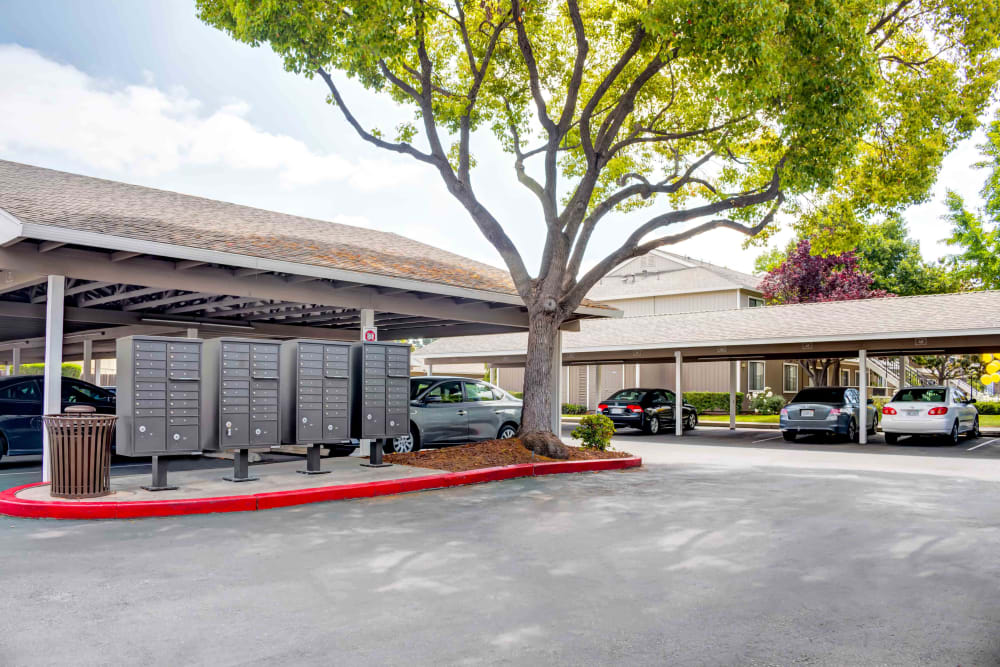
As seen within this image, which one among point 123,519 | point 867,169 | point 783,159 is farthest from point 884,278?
point 123,519

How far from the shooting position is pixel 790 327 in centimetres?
2277

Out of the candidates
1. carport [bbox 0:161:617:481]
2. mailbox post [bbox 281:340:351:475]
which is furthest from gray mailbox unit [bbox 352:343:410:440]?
carport [bbox 0:161:617:481]

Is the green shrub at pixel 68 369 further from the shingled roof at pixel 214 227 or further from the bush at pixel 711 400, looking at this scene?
the bush at pixel 711 400

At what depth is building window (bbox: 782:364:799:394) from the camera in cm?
4047

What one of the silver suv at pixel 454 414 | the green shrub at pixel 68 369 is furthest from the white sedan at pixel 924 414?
the green shrub at pixel 68 369

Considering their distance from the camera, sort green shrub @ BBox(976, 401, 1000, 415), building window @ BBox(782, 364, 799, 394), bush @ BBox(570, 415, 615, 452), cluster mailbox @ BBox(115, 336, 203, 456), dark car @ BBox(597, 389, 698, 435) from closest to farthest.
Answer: cluster mailbox @ BBox(115, 336, 203, 456) → bush @ BBox(570, 415, 615, 452) → dark car @ BBox(597, 389, 698, 435) → green shrub @ BBox(976, 401, 1000, 415) → building window @ BBox(782, 364, 799, 394)

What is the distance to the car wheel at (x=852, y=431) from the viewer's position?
868 inches

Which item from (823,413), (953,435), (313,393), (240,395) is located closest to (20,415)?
(240,395)

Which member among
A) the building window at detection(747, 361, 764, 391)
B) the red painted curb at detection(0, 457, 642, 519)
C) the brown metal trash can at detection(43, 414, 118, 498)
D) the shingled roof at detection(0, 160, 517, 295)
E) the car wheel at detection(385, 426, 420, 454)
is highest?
the shingled roof at detection(0, 160, 517, 295)

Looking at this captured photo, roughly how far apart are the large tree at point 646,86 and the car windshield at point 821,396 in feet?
23.4

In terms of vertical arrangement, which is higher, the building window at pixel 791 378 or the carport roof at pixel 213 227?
the carport roof at pixel 213 227

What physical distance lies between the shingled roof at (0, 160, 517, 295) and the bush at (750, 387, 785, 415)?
2286cm

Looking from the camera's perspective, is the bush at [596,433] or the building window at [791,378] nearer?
the bush at [596,433]

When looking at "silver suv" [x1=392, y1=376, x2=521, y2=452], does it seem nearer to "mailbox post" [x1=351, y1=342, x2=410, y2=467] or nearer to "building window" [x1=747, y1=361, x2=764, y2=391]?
"mailbox post" [x1=351, y1=342, x2=410, y2=467]
